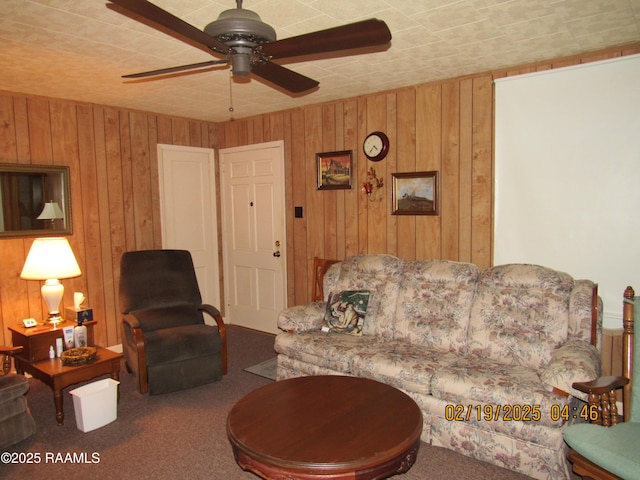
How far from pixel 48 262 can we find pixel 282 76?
2.63 meters

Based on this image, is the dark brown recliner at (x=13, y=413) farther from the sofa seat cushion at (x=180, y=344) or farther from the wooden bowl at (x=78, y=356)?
the sofa seat cushion at (x=180, y=344)

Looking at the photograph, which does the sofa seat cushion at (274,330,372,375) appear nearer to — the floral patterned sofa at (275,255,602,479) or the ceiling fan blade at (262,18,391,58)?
the floral patterned sofa at (275,255,602,479)

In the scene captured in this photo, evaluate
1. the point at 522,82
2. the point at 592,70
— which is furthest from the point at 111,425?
the point at 592,70

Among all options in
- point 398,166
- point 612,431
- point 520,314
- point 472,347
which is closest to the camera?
point 612,431

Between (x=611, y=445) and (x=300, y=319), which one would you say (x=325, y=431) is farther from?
(x=300, y=319)

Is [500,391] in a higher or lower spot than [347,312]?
lower

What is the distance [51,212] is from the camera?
4109 millimetres

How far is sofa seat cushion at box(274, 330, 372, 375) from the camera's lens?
3150mm

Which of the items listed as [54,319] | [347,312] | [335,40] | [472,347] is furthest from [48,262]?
[472,347]

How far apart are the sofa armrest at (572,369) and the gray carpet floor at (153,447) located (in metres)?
0.55

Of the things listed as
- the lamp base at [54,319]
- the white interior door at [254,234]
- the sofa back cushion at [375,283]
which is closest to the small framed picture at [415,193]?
the sofa back cushion at [375,283]

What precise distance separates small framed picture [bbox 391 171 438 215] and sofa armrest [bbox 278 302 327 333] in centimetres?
118

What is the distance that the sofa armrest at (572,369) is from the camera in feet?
7.48

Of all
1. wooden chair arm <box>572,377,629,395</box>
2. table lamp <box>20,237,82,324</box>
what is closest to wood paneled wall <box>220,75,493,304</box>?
wooden chair arm <box>572,377,629,395</box>
